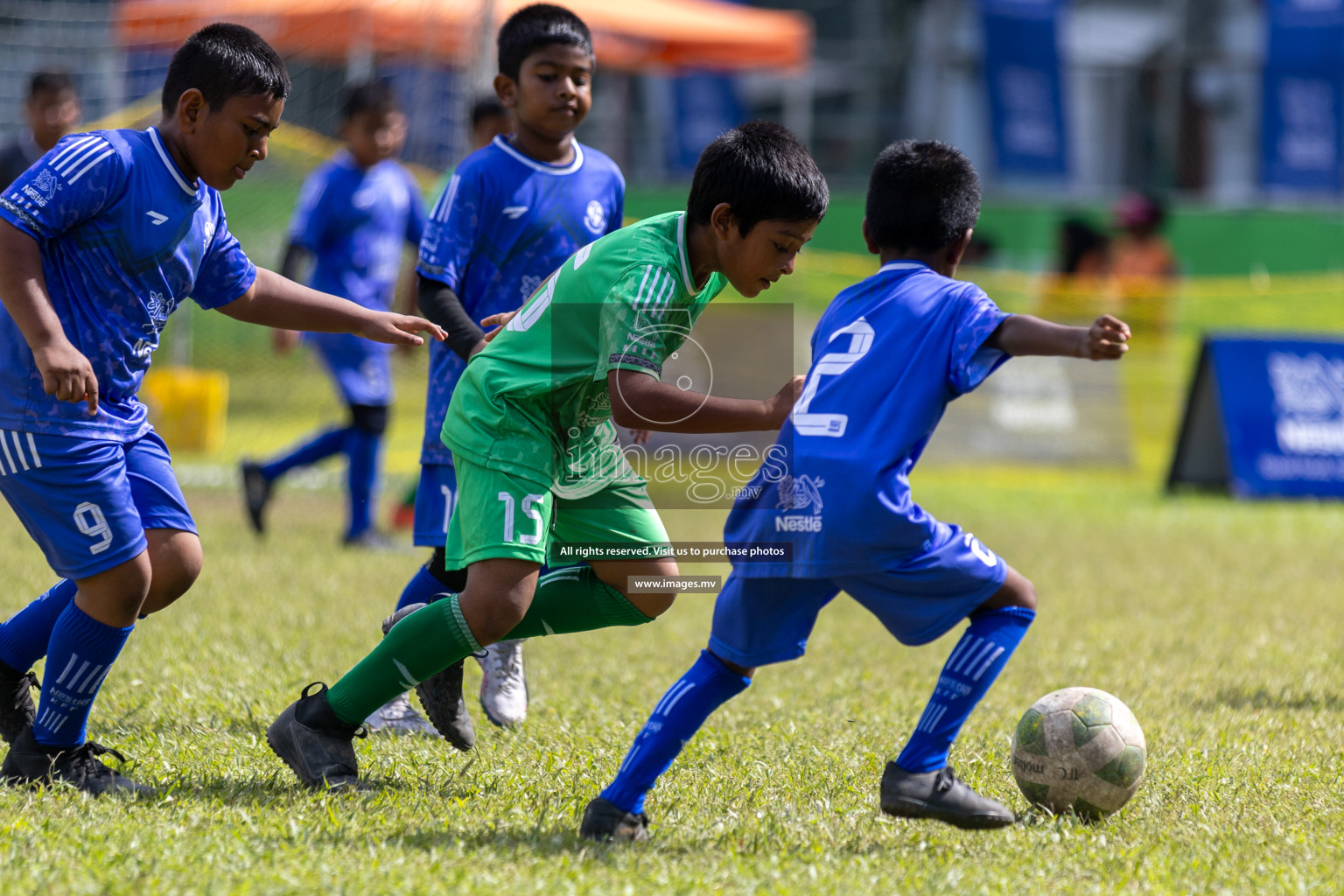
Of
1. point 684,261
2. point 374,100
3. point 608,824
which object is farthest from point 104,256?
point 374,100

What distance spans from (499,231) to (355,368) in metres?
3.52

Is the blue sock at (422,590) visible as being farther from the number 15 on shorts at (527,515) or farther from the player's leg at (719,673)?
the player's leg at (719,673)

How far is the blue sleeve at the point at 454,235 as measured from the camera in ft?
14.3

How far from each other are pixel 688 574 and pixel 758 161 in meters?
1.20

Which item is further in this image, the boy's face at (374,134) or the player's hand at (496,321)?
the boy's face at (374,134)

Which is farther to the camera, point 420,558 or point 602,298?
point 420,558

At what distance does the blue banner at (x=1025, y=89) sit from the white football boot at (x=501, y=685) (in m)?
15.7

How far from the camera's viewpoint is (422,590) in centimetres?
425

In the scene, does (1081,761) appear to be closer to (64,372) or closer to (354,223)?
(64,372)

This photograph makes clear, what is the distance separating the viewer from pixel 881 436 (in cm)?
305

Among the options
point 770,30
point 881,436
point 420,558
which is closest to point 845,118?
point 770,30

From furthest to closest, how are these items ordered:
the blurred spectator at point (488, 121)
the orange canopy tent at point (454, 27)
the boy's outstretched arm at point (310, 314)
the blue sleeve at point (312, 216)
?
the orange canopy tent at point (454, 27)
the blue sleeve at point (312, 216)
the blurred spectator at point (488, 121)
the boy's outstretched arm at point (310, 314)

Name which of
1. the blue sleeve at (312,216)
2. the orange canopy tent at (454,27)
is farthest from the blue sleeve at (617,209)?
the orange canopy tent at (454,27)

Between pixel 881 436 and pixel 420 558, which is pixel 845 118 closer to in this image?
pixel 420 558
